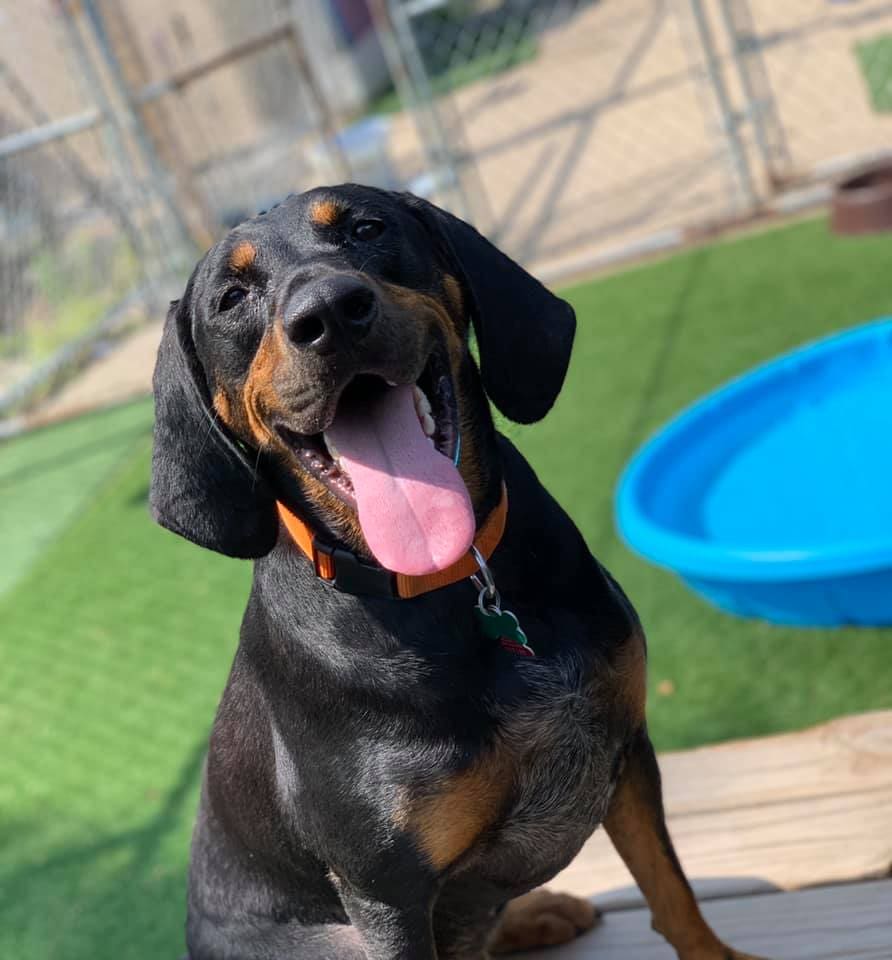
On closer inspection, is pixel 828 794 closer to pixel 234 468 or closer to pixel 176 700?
pixel 234 468

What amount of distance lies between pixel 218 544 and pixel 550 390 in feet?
2.32

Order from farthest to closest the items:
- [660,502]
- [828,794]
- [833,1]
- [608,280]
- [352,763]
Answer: [833,1] < [608,280] < [660,502] < [828,794] < [352,763]

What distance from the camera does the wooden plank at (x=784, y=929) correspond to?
2.76m

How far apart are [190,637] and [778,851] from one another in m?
3.09

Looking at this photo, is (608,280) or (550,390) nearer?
(550,390)

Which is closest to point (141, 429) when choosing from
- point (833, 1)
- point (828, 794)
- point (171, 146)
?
point (171, 146)

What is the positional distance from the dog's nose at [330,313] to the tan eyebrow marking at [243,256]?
0.81 ft

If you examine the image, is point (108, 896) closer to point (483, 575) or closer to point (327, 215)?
point (483, 575)

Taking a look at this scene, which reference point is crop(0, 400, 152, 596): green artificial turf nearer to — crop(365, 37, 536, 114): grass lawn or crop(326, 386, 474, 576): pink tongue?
crop(326, 386, 474, 576): pink tongue

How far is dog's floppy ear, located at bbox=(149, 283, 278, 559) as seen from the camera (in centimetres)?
227

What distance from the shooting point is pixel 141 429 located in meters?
8.84

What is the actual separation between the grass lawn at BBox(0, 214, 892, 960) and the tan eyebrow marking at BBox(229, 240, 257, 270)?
0.87 meters

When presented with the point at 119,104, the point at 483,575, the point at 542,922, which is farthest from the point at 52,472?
the point at 483,575

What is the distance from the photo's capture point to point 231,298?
7.67 feet
